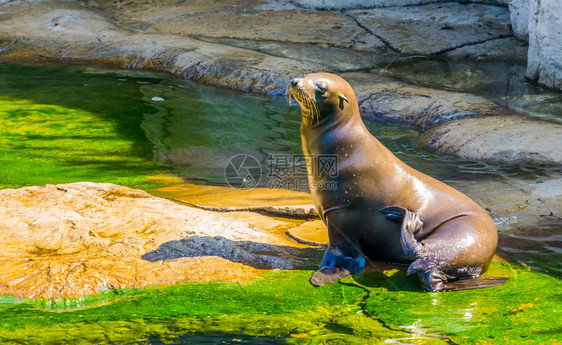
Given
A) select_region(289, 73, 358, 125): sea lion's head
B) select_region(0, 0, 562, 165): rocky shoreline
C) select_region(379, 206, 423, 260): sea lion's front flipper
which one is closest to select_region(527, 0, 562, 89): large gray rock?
select_region(0, 0, 562, 165): rocky shoreline

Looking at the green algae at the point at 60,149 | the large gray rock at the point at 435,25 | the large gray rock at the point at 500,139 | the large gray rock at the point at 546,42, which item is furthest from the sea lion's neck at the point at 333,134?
the large gray rock at the point at 435,25

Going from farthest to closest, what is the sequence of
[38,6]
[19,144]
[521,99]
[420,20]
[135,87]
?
[38,6] → [420,20] → [135,87] → [521,99] → [19,144]

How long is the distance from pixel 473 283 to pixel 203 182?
10.3 feet

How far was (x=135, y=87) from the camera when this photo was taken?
10344mm

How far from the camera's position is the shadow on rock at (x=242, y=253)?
423 centimetres

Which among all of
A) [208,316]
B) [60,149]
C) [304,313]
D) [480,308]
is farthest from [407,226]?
[60,149]

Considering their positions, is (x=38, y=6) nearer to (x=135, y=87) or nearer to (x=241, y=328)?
(x=135, y=87)

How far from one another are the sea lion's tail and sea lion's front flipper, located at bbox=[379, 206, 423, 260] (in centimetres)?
25

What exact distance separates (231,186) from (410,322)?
306 centimetres

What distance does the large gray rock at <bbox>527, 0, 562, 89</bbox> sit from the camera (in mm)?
8797

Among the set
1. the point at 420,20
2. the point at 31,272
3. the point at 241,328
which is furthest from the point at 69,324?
the point at 420,20

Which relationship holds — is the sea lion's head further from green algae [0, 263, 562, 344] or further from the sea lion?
green algae [0, 263, 562, 344]

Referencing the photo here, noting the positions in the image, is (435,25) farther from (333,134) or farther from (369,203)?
(369,203)

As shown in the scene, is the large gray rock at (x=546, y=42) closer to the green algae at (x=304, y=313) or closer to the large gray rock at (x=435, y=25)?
the large gray rock at (x=435, y=25)
